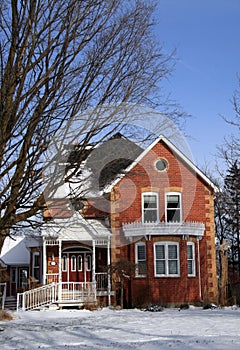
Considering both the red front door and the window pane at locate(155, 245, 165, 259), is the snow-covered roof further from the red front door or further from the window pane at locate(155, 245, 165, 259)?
the window pane at locate(155, 245, 165, 259)

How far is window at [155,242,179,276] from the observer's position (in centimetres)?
2325

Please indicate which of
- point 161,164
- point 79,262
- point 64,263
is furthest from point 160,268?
point 161,164

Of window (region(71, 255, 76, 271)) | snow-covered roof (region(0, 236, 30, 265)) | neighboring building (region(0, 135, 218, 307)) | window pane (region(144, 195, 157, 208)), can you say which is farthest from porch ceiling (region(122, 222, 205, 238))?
snow-covered roof (region(0, 236, 30, 265))

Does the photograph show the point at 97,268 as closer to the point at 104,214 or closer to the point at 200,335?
the point at 104,214

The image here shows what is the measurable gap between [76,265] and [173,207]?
18.4 ft

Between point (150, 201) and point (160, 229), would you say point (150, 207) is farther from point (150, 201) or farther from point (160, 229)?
point (160, 229)

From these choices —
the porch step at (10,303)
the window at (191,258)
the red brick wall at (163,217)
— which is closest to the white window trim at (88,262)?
the red brick wall at (163,217)

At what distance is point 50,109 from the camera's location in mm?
9539

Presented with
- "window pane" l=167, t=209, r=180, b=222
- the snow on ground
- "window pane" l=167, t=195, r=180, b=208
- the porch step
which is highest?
"window pane" l=167, t=195, r=180, b=208

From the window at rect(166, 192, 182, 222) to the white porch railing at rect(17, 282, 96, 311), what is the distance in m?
5.05

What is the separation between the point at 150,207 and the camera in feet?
79.5

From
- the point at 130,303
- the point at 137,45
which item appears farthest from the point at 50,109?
the point at 130,303

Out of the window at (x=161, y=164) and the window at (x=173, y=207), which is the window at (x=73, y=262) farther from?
the window at (x=161, y=164)

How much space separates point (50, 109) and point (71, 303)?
14.1 metres
